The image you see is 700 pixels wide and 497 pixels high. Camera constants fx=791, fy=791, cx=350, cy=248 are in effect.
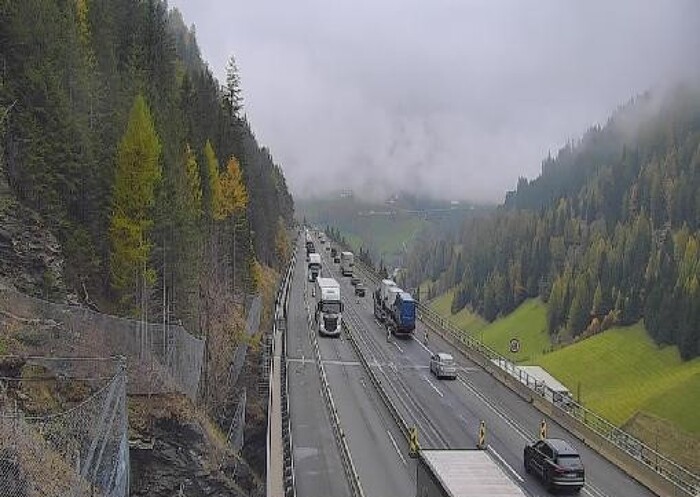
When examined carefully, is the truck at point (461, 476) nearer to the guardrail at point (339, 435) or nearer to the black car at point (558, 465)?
the guardrail at point (339, 435)

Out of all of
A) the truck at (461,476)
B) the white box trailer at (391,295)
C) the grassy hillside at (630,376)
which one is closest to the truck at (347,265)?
the grassy hillside at (630,376)

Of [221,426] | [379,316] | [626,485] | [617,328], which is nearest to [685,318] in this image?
[617,328]

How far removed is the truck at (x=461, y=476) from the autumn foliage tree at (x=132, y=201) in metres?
25.6

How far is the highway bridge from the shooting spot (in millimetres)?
33375

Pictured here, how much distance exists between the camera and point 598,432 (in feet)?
130

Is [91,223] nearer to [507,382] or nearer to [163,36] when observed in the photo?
[507,382]

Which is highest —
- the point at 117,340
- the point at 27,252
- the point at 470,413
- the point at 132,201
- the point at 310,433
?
the point at 132,201

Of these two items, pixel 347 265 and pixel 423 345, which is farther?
pixel 347 265

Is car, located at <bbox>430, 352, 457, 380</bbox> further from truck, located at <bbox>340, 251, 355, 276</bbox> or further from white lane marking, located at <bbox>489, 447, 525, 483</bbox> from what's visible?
truck, located at <bbox>340, 251, 355, 276</bbox>

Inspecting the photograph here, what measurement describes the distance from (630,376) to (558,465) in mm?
128843

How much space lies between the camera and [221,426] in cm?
5747

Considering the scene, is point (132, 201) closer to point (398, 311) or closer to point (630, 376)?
point (398, 311)

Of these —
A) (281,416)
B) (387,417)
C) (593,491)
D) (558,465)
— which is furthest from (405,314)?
(558,465)

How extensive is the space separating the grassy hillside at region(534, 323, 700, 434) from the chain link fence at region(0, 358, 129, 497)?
102 metres
